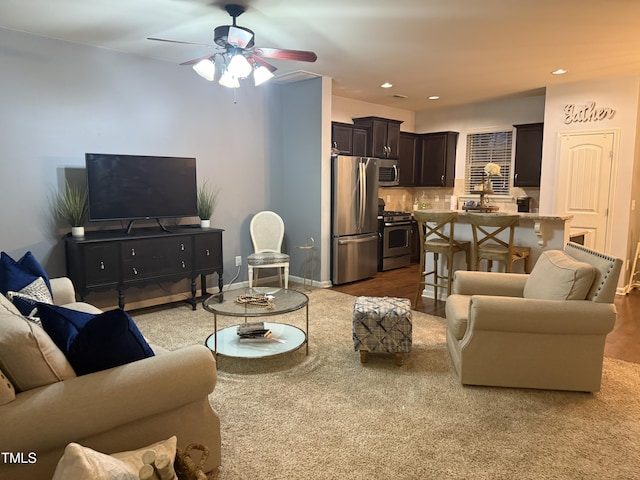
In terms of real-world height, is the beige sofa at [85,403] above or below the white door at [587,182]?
below

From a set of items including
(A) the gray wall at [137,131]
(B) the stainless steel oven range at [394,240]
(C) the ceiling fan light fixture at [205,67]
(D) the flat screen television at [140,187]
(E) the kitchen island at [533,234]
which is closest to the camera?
(C) the ceiling fan light fixture at [205,67]

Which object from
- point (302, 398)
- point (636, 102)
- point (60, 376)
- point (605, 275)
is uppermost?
point (636, 102)

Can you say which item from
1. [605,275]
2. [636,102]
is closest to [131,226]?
[605,275]

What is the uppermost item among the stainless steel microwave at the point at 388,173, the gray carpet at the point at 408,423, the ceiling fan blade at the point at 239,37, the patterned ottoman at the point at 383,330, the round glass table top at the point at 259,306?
the ceiling fan blade at the point at 239,37

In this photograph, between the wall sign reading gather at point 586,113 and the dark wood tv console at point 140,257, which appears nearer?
the dark wood tv console at point 140,257

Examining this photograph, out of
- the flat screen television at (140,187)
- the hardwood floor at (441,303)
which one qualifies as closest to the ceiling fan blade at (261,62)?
the flat screen television at (140,187)

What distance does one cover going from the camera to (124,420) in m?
1.66

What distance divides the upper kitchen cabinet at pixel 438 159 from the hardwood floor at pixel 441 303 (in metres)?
1.61

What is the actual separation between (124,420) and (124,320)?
37cm

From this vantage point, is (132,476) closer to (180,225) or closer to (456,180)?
(180,225)

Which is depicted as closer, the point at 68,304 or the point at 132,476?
the point at 132,476

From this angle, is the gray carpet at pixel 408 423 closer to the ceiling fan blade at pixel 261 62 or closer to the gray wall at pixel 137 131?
the ceiling fan blade at pixel 261 62

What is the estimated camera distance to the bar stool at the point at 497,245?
13.9 feet

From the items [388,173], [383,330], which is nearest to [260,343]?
[383,330]
